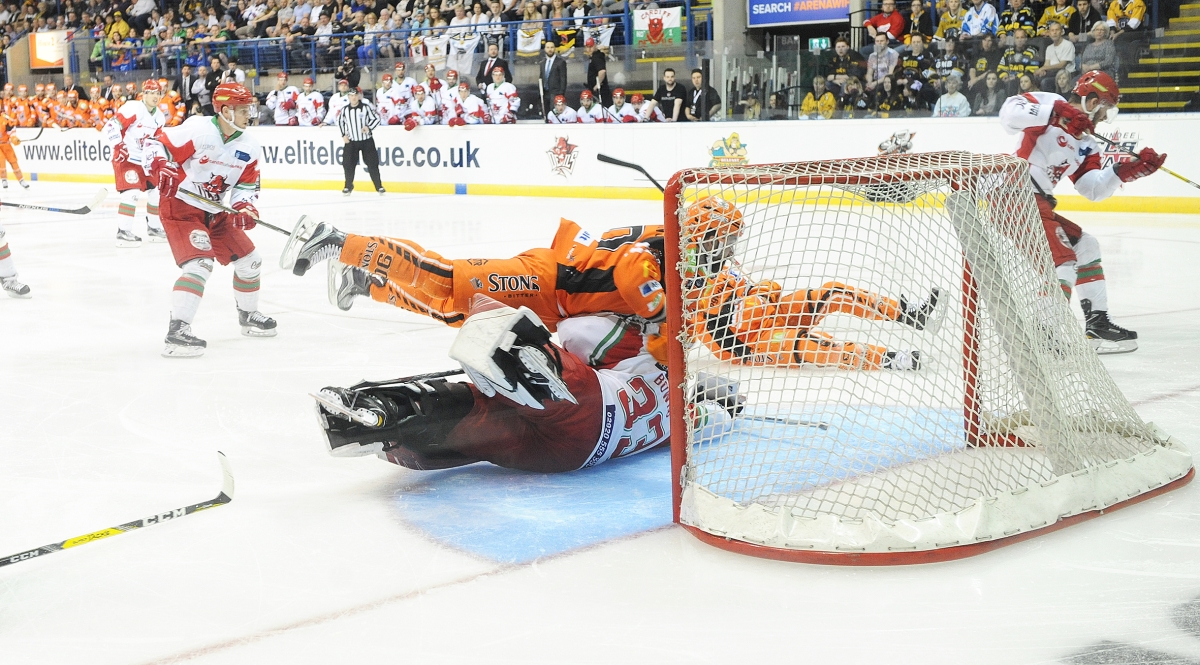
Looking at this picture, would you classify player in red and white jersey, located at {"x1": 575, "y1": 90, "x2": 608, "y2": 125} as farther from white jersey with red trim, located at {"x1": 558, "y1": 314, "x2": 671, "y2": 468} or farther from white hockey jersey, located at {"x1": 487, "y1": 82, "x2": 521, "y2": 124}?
white jersey with red trim, located at {"x1": 558, "y1": 314, "x2": 671, "y2": 468}

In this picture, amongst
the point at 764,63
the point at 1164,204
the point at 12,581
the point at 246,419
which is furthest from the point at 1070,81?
the point at 12,581

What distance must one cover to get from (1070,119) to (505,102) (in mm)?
9110

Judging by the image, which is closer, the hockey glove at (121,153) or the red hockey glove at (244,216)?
the red hockey glove at (244,216)

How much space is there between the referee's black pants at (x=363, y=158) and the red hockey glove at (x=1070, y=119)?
1004cm

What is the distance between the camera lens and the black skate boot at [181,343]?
492 centimetres

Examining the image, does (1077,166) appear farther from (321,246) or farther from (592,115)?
(592,115)

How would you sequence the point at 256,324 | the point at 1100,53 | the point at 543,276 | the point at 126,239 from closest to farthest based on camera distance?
1. the point at 543,276
2. the point at 256,324
3. the point at 126,239
4. the point at 1100,53

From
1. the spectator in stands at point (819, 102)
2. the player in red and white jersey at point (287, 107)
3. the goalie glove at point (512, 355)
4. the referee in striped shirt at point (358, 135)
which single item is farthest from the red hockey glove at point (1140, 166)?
the player in red and white jersey at point (287, 107)

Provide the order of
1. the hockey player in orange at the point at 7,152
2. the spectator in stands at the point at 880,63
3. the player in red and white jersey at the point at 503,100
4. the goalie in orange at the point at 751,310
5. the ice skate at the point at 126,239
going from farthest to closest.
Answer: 1. the hockey player in orange at the point at 7,152
2. the player in red and white jersey at the point at 503,100
3. the spectator in stands at the point at 880,63
4. the ice skate at the point at 126,239
5. the goalie in orange at the point at 751,310

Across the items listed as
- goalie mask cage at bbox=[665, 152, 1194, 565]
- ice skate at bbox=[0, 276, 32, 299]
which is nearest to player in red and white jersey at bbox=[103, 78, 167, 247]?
ice skate at bbox=[0, 276, 32, 299]

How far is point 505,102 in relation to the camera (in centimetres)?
1316

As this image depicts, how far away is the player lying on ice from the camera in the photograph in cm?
274

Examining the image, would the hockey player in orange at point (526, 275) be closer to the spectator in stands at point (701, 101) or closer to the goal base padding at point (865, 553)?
the goal base padding at point (865, 553)

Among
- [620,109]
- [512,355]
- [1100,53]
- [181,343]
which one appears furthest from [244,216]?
[620,109]
